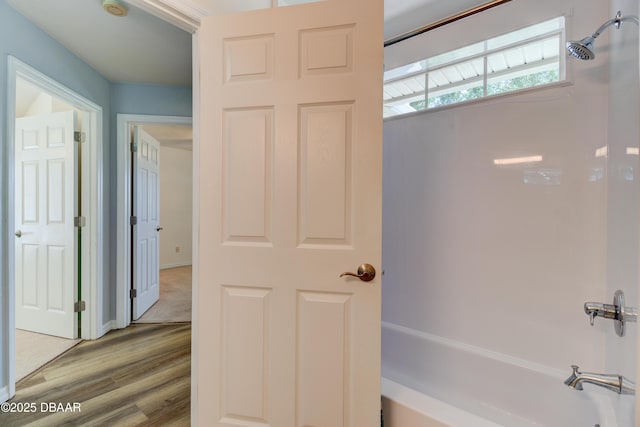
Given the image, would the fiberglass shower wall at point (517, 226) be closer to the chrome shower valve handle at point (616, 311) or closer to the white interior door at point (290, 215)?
the chrome shower valve handle at point (616, 311)

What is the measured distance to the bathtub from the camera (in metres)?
1.07

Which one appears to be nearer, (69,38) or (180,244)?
(69,38)

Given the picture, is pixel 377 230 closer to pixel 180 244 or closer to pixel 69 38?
pixel 69 38

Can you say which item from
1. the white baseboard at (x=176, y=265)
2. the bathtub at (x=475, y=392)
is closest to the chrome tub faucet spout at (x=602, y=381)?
the bathtub at (x=475, y=392)

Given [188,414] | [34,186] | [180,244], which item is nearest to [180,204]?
[180,244]

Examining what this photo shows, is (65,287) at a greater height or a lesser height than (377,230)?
lesser

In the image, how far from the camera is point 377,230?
1.14m

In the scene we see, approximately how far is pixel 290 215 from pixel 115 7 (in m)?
1.70

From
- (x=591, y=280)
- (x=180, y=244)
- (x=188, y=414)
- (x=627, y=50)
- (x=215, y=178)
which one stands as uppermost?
(x=627, y=50)

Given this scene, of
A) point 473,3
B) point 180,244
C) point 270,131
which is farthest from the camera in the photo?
point 180,244

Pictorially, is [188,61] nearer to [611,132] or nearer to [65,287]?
[65,287]

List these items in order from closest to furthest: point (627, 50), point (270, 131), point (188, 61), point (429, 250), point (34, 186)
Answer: point (627, 50) < point (270, 131) < point (429, 250) < point (188, 61) < point (34, 186)

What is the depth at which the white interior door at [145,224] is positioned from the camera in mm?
2770

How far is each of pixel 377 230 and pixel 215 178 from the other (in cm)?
78
